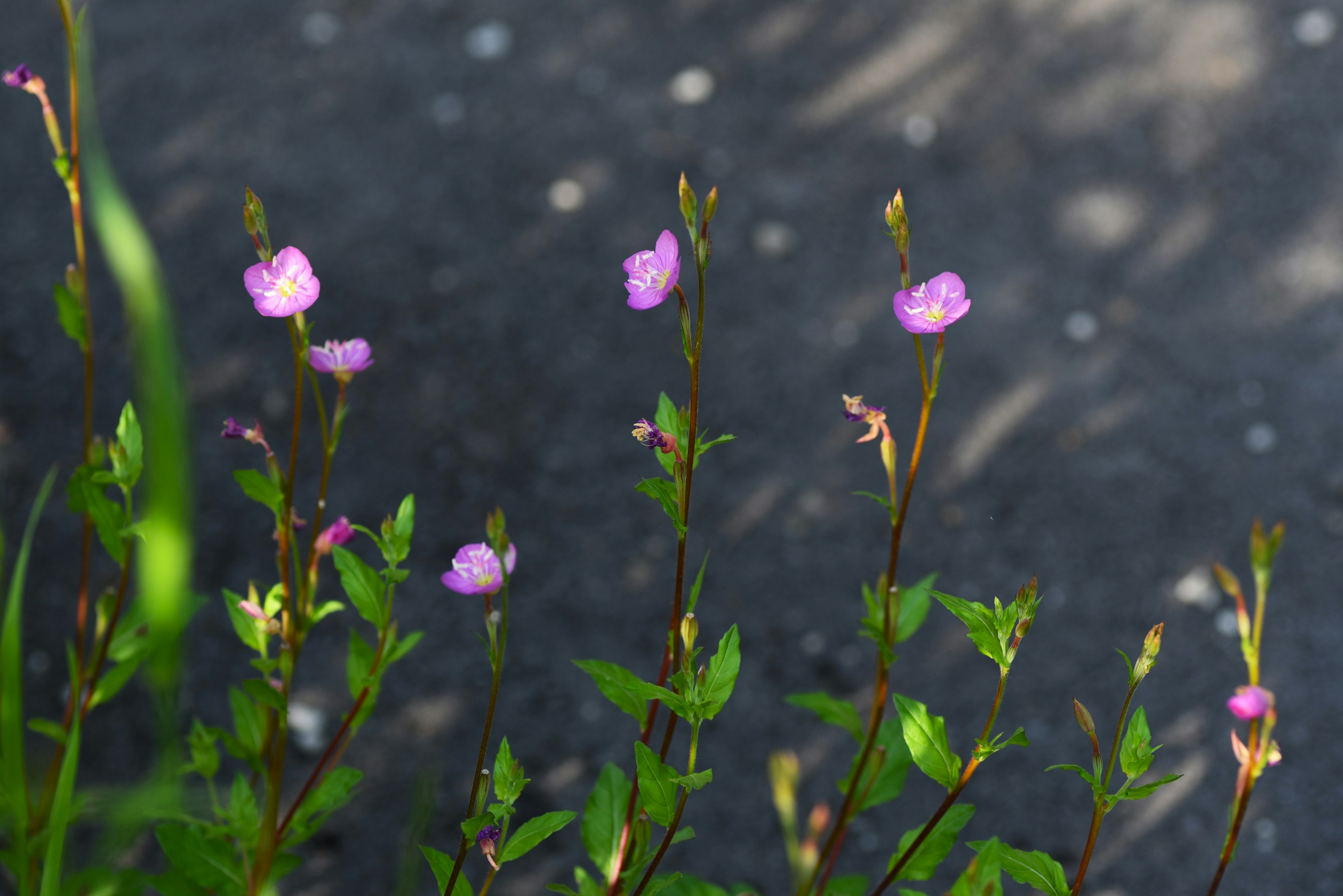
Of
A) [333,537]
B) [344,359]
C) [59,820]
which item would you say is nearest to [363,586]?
[333,537]

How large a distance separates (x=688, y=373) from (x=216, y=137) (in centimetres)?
139

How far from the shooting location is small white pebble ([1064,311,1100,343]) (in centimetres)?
256

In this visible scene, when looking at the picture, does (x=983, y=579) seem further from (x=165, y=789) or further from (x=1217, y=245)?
(x=165, y=789)

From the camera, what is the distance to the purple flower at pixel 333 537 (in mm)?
1161

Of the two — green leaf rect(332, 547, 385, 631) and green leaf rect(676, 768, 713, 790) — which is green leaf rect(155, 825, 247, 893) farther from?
green leaf rect(676, 768, 713, 790)

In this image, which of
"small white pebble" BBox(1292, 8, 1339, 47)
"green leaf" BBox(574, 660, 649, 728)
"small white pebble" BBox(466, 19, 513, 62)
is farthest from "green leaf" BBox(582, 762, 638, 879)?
"small white pebble" BBox(1292, 8, 1339, 47)

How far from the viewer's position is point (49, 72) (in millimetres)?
2805

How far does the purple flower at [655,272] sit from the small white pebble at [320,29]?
7.10ft

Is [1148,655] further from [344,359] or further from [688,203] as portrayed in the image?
[344,359]

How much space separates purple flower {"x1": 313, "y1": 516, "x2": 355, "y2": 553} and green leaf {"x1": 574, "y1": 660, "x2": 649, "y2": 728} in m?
0.30

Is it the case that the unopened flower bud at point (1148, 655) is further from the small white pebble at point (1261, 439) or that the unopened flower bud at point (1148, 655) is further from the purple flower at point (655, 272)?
the small white pebble at point (1261, 439)

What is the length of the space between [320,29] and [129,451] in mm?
2035

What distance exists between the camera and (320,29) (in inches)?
113

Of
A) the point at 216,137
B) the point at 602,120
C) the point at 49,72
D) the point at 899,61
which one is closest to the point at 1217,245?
the point at 899,61
